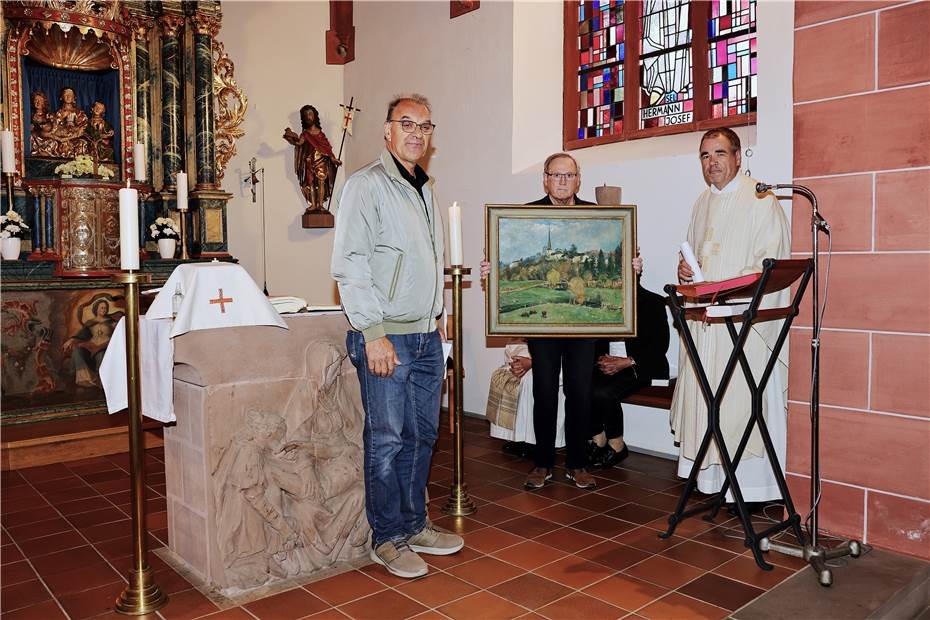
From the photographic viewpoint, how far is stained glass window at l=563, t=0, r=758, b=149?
5.73 meters

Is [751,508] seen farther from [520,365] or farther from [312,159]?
[312,159]

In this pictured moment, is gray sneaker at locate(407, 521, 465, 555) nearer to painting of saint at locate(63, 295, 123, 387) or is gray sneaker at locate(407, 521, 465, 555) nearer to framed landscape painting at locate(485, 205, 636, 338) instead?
framed landscape painting at locate(485, 205, 636, 338)

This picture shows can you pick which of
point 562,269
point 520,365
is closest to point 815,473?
point 562,269

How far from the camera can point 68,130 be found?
7.08 m

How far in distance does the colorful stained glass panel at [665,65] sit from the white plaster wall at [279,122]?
384cm

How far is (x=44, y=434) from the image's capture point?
18.4 feet

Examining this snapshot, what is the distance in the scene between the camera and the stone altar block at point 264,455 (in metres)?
3.28

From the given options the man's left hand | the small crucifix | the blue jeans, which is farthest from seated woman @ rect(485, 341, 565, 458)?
the small crucifix

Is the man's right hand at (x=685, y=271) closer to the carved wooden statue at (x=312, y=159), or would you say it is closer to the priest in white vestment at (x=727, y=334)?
the priest in white vestment at (x=727, y=334)

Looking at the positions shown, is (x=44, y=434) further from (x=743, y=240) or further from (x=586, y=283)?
(x=743, y=240)

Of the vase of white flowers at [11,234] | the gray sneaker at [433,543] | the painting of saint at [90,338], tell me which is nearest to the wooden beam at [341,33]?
the vase of white flowers at [11,234]

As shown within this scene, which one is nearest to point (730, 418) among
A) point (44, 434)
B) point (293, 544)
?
point (293, 544)

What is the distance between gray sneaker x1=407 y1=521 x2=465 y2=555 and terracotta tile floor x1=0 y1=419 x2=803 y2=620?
5 cm

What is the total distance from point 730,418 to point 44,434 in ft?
15.1
